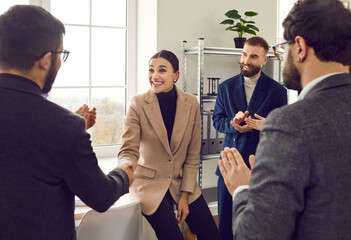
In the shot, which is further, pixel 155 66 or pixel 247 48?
pixel 247 48

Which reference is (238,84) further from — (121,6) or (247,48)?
(121,6)

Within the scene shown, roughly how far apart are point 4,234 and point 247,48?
2.13 meters

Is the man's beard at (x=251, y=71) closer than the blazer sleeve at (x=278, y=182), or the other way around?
the blazer sleeve at (x=278, y=182)

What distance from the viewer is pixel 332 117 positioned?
92cm

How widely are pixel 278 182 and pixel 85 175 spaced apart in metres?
0.62

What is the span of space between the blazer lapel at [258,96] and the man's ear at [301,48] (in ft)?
5.32

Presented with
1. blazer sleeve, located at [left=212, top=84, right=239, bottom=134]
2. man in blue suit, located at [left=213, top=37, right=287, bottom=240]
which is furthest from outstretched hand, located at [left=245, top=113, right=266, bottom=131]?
blazer sleeve, located at [left=212, top=84, right=239, bottom=134]

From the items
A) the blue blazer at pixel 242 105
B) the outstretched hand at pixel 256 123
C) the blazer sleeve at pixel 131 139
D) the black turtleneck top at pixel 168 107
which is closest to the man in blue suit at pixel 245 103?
the blue blazer at pixel 242 105

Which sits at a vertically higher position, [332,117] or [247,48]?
[247,48]

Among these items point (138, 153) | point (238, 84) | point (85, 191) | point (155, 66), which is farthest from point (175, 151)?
point (85, 191)

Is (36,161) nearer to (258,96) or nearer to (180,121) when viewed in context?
(180,121)

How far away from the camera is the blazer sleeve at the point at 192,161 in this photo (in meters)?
2.36

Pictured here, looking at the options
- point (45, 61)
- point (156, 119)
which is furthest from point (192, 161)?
point (45, 61)

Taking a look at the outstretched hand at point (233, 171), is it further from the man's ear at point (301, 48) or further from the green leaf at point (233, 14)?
the green leaf at point (233, 14)
